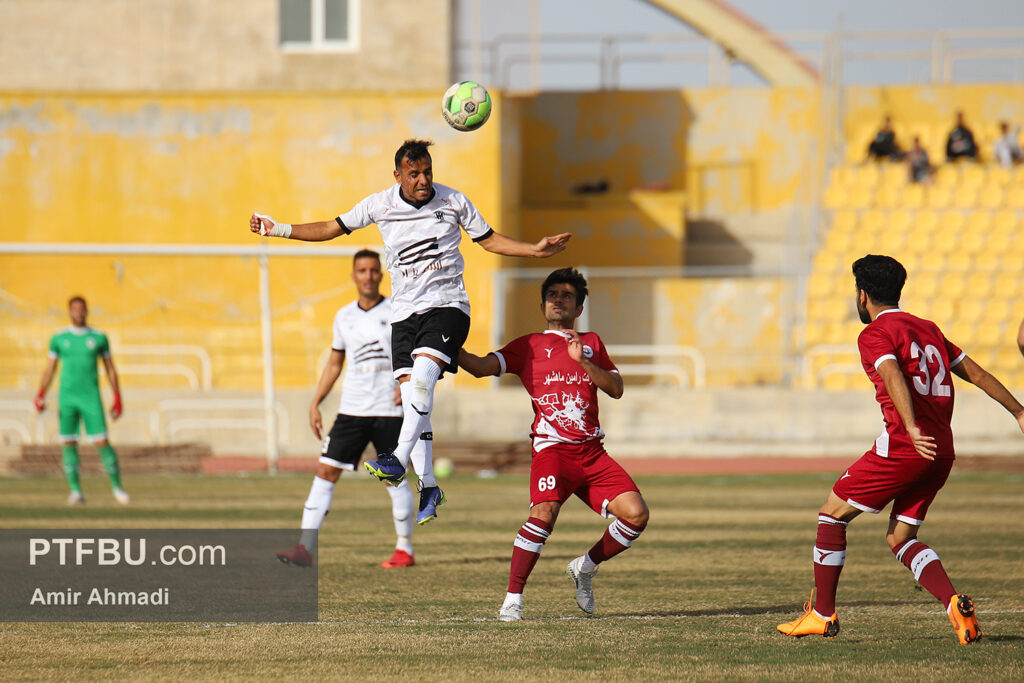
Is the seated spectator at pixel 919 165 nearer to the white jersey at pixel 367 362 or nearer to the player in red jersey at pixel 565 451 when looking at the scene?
the white jersey at pixel 367 362

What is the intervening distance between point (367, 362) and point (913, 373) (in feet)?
16.5

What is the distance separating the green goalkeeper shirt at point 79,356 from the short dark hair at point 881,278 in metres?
10.3

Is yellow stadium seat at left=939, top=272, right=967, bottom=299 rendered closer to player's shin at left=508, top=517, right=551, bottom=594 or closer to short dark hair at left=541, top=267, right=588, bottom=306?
short dark hair at left=541, top=267, right=588, bottom=306

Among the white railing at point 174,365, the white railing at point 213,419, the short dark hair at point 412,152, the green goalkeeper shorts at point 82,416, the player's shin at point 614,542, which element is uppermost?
the short dark hair at point 412,152

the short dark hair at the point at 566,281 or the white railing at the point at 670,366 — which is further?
the white railing at the point at 670,366

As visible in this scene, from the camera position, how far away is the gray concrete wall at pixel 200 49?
97.7ft

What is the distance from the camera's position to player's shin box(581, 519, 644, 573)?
25.1 feet

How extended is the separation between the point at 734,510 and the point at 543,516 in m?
7.45

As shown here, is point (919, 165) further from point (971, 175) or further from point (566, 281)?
point (566, 281)

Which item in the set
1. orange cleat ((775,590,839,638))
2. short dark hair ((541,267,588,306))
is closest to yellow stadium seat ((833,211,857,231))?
short dark hair ((541,267,588,306))

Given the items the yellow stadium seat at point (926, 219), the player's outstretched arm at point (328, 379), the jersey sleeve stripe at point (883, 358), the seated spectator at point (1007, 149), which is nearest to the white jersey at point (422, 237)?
the player's outstretched arm at point (328, 379)

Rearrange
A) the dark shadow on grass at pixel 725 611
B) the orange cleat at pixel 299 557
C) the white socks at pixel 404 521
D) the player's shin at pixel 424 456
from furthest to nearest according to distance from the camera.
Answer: the white socks at pixel 404 521, the orange cleat at pixel 299 557, the player's shin at pixel 424 456, the dark shadow on grass at pixel 725 611

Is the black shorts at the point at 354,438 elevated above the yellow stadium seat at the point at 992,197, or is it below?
below

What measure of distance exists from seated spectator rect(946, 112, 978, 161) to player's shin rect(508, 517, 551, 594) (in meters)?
25.1
